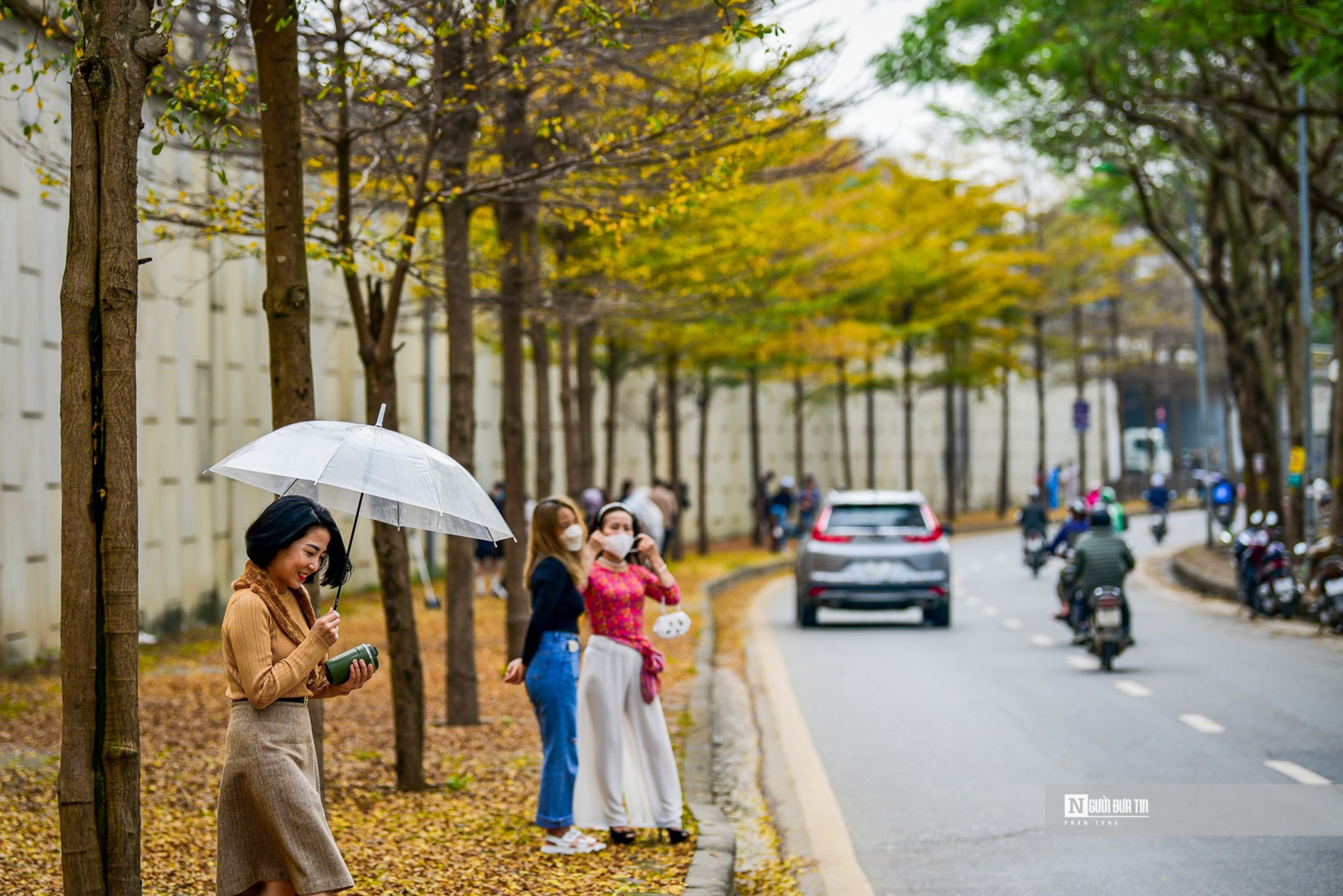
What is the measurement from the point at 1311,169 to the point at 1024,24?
5972mm

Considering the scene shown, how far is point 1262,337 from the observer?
28.0m

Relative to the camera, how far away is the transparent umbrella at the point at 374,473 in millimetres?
4918

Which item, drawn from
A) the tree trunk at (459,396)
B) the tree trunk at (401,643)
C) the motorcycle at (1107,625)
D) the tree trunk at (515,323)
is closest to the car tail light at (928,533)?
the motorcycle at (1107,625)

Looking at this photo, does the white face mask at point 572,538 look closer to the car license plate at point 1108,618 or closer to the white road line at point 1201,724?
the white road line at point 1201,724

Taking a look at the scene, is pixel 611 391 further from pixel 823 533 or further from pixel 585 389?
pixel 823 533

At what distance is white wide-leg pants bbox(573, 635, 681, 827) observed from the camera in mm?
7531

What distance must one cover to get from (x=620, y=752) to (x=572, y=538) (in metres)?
1.04

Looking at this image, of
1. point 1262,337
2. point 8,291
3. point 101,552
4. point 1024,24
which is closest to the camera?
point 101,552

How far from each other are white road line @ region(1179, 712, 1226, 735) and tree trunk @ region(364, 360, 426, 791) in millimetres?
5459

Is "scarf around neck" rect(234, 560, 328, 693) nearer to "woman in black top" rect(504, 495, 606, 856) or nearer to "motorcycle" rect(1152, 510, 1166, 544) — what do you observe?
"woman in black top" rect(504, 495, 606, 856)

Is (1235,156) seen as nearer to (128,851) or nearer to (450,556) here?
(450,556)

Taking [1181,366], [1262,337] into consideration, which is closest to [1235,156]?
[1262,337]

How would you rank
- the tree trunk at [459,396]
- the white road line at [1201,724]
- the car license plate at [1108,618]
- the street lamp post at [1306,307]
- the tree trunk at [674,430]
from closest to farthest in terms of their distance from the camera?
the tree trunk at [459,396]
the white road line at [1201,724]
the car license plate at [1108,618]
the street lamp post at [1306,307]
the tree trunk at [674,430]

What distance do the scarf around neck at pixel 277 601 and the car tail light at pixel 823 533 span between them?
603 inches
